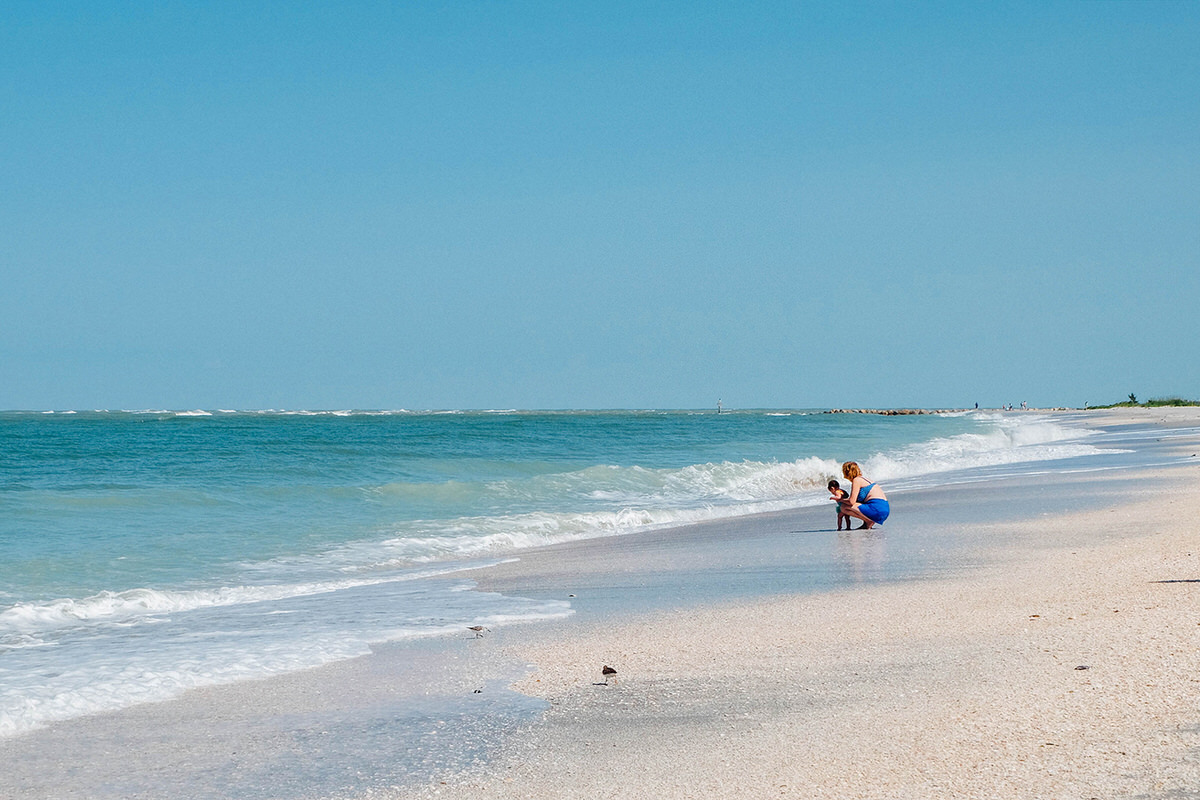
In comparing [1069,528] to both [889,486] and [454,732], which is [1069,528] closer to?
[454,732]

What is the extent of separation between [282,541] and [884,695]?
10803 mm

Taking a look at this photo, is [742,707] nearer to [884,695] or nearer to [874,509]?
[884,695]

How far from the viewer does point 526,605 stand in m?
9.10

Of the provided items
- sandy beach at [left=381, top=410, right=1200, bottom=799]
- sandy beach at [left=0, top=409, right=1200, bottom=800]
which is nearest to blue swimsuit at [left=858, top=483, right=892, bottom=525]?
sandy beach at [left=0, top=409, right=1200, bottom=800]

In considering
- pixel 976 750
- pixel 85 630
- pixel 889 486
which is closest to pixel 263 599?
pixel 85 630

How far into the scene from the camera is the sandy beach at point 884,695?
4.21 m

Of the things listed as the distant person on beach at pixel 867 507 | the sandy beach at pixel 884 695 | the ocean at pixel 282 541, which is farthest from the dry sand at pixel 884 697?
the distant person on beach at pixel 867 507

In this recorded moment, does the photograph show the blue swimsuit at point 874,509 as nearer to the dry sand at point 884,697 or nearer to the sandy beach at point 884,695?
the sandy beach at point 884,695

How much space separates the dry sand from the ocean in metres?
2.09

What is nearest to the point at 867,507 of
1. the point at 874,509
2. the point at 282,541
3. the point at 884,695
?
the point at 874,509

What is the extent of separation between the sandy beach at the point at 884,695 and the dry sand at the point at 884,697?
0.01 metres

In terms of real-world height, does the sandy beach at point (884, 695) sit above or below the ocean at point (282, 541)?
above

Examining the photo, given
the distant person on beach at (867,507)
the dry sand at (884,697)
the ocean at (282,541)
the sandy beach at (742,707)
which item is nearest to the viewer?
the dry sand at (884,697)

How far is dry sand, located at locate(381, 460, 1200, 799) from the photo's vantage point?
420 cm
